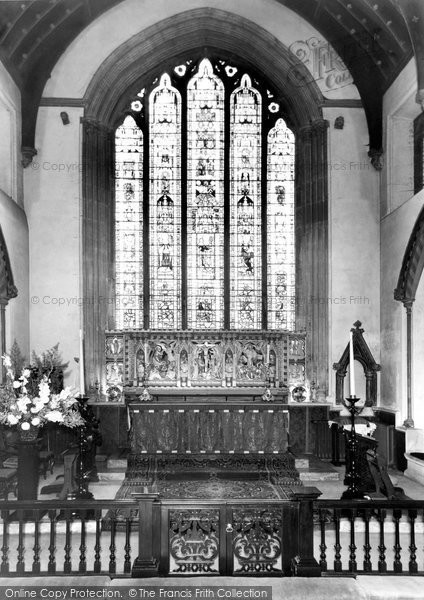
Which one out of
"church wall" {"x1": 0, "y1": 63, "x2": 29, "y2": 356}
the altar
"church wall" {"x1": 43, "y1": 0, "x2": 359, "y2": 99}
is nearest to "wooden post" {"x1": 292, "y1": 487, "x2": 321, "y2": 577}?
the altar

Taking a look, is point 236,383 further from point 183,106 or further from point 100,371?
point 183,106

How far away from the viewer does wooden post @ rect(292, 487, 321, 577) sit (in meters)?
4.62

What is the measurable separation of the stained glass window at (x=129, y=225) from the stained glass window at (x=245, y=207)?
1674 mm

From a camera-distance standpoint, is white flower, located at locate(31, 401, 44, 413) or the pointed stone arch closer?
white flower, located at locate(31, 401, 44, 413)

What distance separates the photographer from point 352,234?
11453 millimetres

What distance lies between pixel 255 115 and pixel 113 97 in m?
2.58

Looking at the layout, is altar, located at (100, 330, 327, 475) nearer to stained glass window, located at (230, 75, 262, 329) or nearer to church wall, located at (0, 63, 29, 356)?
stained glass window, located at (230, 75, 262, 329)

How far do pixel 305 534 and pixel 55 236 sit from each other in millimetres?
7856

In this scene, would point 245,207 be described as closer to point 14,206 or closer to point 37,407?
point 14,206

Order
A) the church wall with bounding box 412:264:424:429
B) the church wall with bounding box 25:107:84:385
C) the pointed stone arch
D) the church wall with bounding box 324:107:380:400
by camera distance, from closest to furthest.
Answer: the pointed stone arch → the church wall with bounding box 412:264:424:429 → the church wall with bounding box 25:107:84:385 → the church wall with bounding box 324:107:380:400

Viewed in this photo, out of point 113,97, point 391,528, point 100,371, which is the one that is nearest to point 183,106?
point 113,97

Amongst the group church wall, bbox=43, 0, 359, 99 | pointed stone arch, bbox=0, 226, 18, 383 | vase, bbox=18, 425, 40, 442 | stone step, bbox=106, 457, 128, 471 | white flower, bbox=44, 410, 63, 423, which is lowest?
stone step, bbox=106, 457, 128, 471

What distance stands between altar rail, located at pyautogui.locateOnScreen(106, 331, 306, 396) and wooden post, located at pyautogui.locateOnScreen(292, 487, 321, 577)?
6.46 meters

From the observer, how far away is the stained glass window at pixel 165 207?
1194 centimetres
